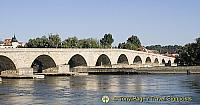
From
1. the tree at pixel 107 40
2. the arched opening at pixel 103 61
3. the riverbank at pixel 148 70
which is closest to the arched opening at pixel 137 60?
the arched opening at pixel 103 61

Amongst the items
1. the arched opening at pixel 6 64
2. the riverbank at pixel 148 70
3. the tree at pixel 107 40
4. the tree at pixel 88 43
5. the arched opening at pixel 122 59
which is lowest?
the riverbank at pixel 148 70

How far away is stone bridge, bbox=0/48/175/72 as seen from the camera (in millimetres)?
61469

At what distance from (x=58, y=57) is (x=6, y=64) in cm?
1018

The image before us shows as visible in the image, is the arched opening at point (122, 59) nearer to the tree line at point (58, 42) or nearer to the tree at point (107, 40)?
the tree line at point (58, 42)

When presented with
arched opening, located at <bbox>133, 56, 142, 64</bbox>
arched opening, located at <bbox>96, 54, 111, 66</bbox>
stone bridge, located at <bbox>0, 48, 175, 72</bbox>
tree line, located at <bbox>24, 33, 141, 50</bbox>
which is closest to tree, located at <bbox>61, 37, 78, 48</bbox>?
tree line, located at <bbox>24, 33, 141, 50</bbox>

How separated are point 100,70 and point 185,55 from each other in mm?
24582

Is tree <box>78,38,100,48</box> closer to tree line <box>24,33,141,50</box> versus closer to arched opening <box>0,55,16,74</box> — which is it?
tree line <box>24,33,141,50</box>

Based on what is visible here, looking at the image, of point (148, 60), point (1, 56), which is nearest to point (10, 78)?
point (1, 56)

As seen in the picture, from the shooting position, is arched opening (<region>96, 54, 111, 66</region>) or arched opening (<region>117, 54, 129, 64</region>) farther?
arched opening (<region>117, 54, 129, 64</region>)

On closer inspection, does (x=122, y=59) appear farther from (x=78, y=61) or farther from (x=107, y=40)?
(x=107, y=40)

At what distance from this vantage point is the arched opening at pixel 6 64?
6055cm

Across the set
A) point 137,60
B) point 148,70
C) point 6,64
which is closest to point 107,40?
point 137,60

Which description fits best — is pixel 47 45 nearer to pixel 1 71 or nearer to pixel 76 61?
pixel 76 61

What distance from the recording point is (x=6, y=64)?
204ft
